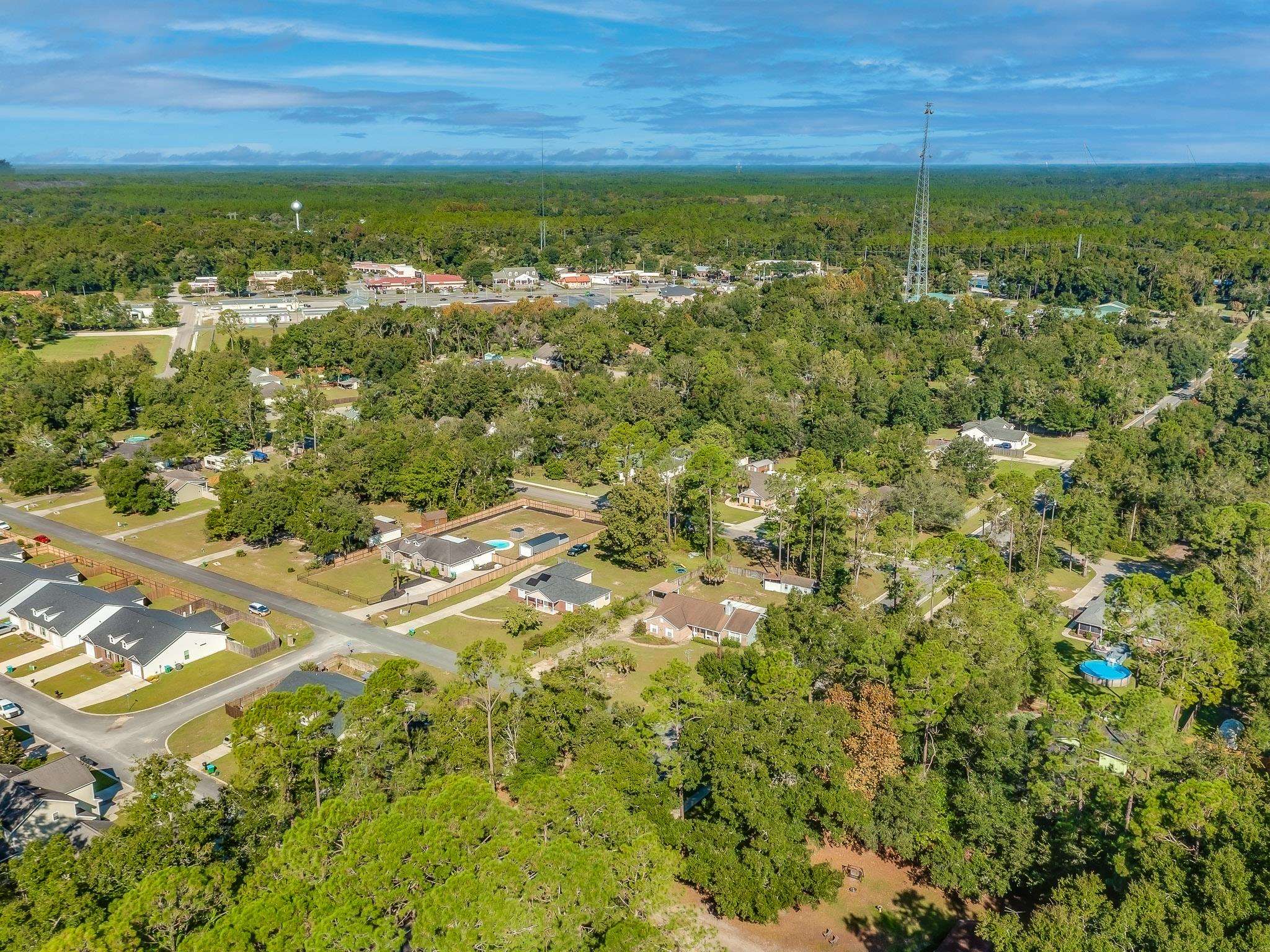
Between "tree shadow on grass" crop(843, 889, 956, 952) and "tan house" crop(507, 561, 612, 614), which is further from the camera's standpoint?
"tan house" crop(507, 561, 612, 614)

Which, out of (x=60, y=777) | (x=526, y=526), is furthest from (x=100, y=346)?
(x=60, y=777)

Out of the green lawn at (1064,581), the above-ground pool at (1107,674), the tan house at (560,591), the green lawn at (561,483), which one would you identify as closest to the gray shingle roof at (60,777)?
the tan house at (560,591)

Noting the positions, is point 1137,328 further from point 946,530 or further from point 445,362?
point 445,362

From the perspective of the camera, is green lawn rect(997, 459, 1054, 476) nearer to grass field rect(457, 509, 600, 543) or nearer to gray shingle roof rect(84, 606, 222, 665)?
grass field rect(457, 509, 600, 543)

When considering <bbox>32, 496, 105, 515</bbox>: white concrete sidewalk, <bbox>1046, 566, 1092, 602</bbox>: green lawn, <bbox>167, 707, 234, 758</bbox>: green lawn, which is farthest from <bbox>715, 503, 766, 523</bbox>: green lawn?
<bbox>32, 496, 105, 515</bbox>: white concrete sidewalk

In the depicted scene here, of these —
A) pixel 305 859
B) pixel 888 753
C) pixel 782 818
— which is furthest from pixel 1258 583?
pixel 305 859
